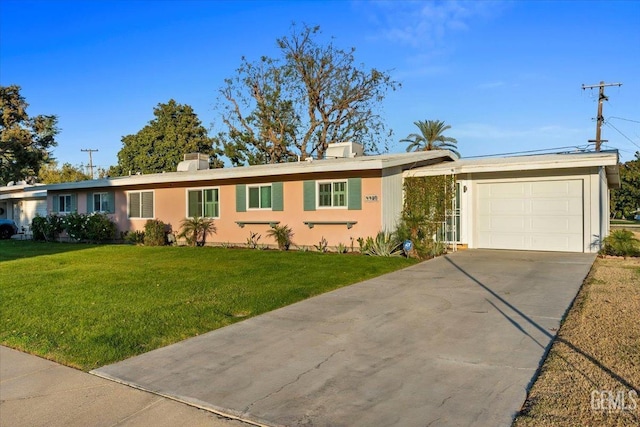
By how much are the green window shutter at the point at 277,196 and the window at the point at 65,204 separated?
1192cm

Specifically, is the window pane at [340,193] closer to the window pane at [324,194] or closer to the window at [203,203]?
the window pane at [324,194]

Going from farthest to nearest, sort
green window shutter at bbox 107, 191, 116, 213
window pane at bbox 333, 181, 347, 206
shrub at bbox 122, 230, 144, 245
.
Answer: green window shutter at bbox 107, 191, 116, 213 < shrub at bbox 122, 230, 144, 245 < window pane at bbox 333, 181, 347, 206

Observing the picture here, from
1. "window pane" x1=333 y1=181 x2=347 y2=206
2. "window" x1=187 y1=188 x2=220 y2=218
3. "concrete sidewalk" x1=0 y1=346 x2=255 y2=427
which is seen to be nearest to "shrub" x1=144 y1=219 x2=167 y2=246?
"window" x1=187 y1=188 x2=220 y2=218

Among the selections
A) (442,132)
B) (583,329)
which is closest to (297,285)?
(583,329)

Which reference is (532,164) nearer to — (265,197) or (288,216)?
(288,216)

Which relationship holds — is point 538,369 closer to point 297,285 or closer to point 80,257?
point 297,285

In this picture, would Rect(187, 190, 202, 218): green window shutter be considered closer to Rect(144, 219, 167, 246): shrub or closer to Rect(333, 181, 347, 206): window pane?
Rect(144, 219, 167, 246): shrub

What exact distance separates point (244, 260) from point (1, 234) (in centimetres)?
2024

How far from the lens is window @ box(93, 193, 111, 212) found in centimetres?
2064

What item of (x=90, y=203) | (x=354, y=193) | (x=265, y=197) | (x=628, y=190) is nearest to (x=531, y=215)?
(x=354, y=193)

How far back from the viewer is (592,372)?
4.11 metres

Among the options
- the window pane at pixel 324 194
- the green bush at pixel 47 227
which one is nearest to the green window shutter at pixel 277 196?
the window pane at pixel 324 194

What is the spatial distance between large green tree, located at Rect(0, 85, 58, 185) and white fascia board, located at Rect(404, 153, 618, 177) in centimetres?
2911

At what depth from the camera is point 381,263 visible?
38.0ft
